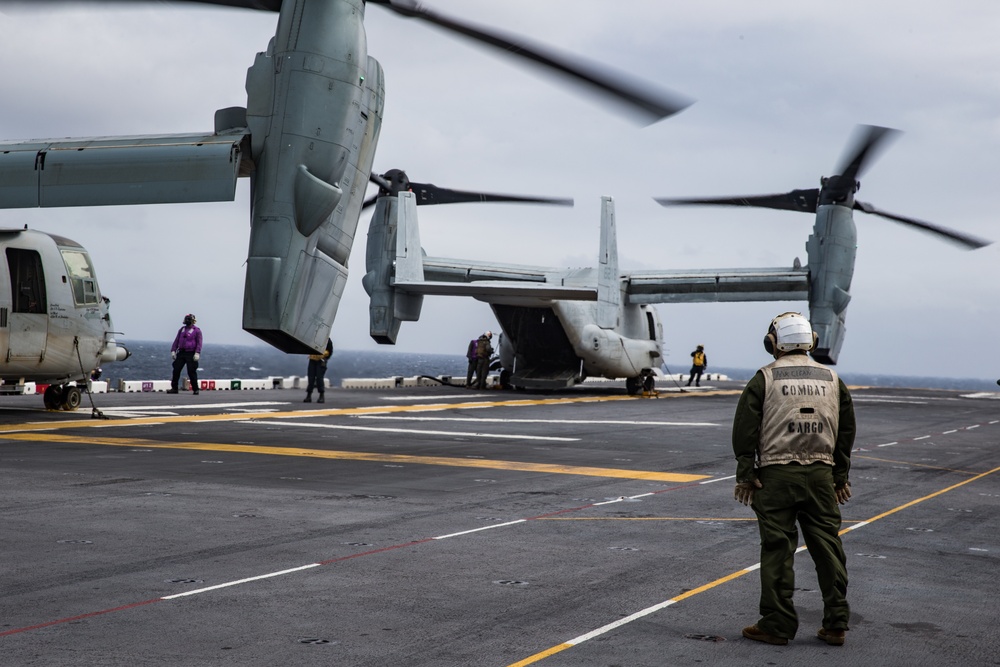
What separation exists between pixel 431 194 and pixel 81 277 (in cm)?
1673

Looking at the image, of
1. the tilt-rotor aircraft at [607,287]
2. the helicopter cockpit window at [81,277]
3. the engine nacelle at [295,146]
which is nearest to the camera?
the engine nacelle at [295,146]

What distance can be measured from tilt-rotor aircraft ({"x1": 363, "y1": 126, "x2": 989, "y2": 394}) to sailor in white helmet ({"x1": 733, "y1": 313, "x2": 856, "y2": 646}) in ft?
73.9

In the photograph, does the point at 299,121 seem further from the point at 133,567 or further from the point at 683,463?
the point at 133,567

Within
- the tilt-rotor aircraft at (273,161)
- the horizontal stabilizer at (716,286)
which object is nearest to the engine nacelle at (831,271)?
the horizontal stabilizer at (716,286)

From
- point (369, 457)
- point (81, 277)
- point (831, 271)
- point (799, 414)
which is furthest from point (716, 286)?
point (799, 414)

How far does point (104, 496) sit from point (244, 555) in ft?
10.6

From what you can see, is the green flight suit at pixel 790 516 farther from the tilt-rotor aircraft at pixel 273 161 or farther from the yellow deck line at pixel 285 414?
the yellow deck line at pixel 285 414

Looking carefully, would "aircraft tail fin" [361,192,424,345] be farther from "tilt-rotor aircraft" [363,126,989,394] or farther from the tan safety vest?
the tan safety vest

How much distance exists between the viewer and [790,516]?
213 inches

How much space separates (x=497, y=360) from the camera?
39562 millimetres

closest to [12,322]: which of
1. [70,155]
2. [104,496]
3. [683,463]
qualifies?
[70,155]

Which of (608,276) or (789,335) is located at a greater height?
(608,276)

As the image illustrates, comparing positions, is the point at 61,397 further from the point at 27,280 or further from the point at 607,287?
the point at 607,287

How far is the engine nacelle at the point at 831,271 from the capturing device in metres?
32.5
